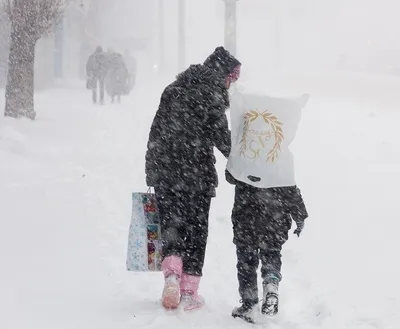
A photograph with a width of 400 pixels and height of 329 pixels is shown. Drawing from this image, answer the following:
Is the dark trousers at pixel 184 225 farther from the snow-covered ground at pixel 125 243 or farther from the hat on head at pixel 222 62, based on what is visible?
the hat on head at pixel 222 62

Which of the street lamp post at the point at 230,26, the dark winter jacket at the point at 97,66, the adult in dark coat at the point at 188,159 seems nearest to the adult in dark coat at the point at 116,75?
the dark winter jacket at the point at 97,66

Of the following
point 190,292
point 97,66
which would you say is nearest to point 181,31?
point 97,66

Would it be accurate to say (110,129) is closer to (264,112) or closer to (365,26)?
(264,112)

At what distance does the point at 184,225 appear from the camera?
447cm

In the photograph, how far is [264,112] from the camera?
4.21 metres

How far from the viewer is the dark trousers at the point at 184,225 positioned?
446 centimetres

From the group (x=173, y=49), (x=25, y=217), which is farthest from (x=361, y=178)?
(x=173, y=49)

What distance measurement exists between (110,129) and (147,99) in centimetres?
1020

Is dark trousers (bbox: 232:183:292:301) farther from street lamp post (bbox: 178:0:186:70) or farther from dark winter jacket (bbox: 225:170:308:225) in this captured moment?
street lamp post (bbox: 178:0:186:70)

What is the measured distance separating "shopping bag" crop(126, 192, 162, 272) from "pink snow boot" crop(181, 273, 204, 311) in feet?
0.69

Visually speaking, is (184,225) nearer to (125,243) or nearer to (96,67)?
(125,243)

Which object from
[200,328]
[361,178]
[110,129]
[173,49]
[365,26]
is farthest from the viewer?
[365,26]

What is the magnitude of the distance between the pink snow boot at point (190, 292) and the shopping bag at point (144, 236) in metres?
0.21

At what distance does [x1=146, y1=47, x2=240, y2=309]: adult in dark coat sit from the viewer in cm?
434
